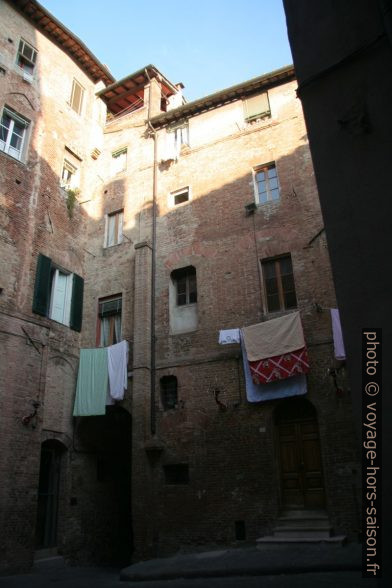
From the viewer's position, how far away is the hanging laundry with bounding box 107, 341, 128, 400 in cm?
1352

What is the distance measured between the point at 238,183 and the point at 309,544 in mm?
10296

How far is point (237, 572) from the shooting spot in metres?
8.58

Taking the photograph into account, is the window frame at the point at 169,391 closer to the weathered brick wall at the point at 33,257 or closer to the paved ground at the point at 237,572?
the weathered brick wall at the point at 33,257

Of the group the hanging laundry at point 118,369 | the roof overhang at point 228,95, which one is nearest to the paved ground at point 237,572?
the hanging laundry at point 118,369

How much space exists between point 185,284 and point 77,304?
151 inches

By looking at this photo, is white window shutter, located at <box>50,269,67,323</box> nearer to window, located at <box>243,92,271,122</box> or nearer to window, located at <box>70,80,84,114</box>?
window, located at <box>70,80,84,114</box>

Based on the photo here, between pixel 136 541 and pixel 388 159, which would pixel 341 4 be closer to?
pixel 388 159

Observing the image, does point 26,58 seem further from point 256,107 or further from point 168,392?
point 168,392

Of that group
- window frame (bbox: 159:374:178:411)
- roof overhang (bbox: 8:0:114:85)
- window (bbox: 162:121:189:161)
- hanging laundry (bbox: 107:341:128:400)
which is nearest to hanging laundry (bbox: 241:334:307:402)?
window frame (bbox: 159:374:178:411)

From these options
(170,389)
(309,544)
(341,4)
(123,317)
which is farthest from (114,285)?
(341,4)

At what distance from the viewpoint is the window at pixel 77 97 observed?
60.0 ft

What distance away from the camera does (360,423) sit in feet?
13.3

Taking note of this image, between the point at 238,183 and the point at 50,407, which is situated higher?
the point at 238,183

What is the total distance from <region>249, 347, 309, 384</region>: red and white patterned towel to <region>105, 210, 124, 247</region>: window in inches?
296
